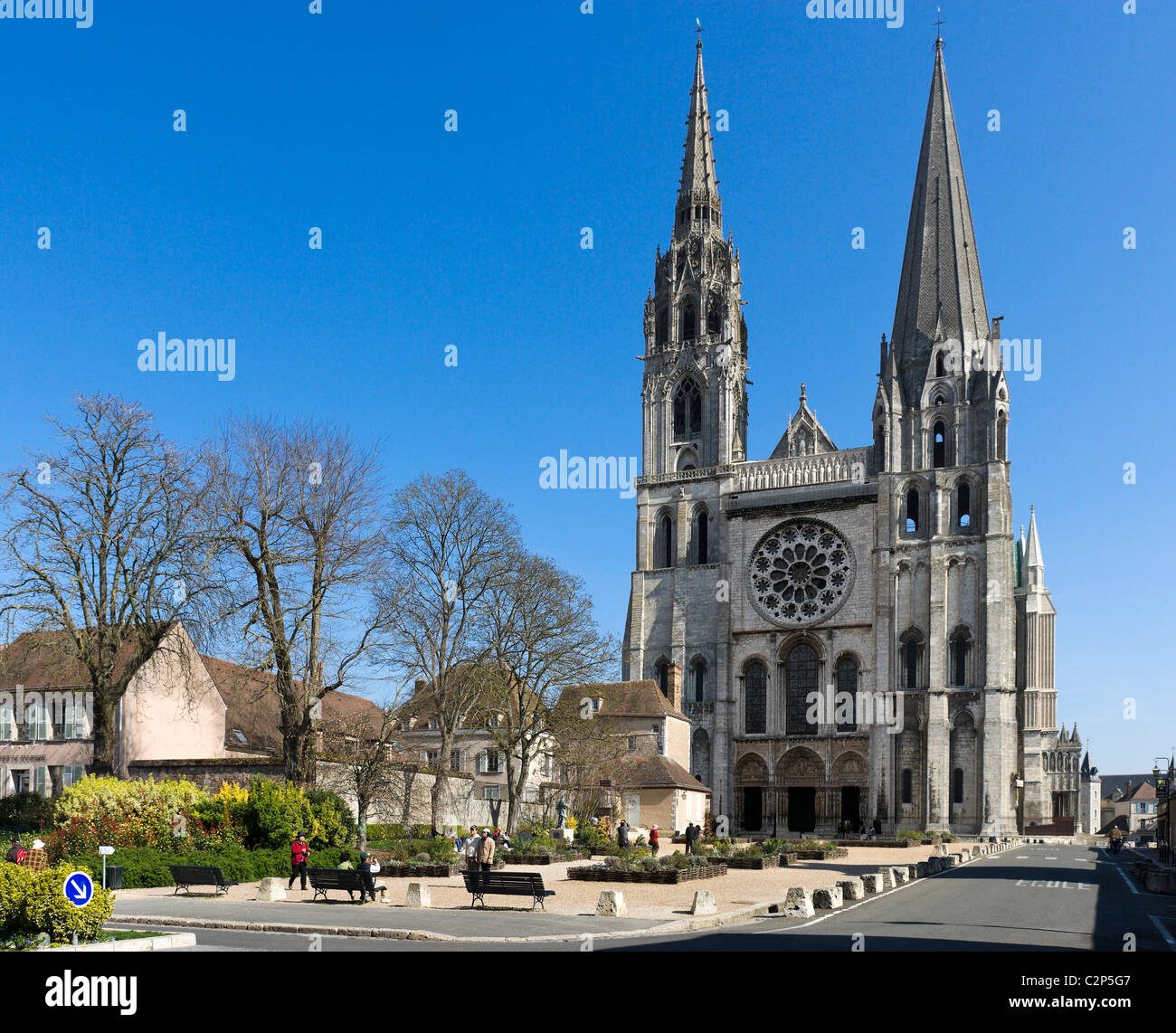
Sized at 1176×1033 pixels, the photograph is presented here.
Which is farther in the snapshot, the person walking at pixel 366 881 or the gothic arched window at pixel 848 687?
the gothic arched window at pixel 848 687

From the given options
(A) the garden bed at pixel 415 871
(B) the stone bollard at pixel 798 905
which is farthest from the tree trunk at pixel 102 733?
(B) the stone bollard at pixel 798 905

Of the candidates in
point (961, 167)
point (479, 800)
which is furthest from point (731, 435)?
point (479, 800)

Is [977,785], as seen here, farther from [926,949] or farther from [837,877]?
[926,949]

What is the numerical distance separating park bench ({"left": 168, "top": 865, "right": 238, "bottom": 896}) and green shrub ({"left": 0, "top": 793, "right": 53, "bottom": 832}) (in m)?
10.2

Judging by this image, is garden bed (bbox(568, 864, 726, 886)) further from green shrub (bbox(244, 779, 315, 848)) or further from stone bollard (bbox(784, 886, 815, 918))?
stone bollard (bbox(784, 886, 815, 918))

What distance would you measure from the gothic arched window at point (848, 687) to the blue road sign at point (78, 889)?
62464 millimetres

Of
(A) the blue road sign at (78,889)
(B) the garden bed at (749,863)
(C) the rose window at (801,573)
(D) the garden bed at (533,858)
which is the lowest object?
(B) the garden bed at (749,863)

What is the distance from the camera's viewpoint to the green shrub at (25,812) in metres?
33.7

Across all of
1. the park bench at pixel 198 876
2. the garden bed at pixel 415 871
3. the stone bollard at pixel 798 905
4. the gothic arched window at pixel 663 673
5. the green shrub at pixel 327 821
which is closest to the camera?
the stone bollard at pixel 798 905

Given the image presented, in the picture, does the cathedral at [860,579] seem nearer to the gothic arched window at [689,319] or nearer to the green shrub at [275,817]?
the gothic arched window at [689,319]

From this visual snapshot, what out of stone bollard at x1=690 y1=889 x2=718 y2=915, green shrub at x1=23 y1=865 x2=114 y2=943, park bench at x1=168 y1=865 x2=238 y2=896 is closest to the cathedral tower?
stone bollard at x1=690 y1=889 x2=718 y2=915

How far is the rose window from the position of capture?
73875 mm

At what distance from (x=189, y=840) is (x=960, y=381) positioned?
188 feet

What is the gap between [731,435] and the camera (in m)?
77.8
